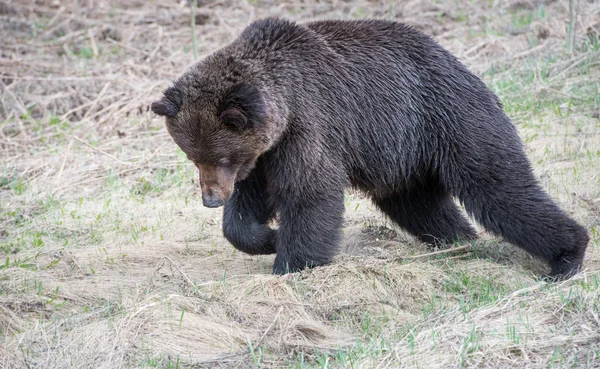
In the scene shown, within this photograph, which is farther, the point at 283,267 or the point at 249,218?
the point at 249,218

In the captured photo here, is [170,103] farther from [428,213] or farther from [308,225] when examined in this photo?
[428,213]

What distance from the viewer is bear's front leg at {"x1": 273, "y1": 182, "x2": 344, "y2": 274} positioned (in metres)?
6.98

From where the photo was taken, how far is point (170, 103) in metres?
6.71

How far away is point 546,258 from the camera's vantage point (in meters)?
7.23

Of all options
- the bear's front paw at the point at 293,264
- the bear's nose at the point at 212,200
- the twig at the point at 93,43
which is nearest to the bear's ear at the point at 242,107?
the bear's nose at the point at 212,200

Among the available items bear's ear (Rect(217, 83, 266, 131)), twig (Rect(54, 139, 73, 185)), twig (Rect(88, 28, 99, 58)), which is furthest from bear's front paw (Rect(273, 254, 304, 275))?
twig (Rect(88, 28, 99, 58))

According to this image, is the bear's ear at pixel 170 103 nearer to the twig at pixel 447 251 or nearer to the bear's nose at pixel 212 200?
the bear's nose at pixel 212 200

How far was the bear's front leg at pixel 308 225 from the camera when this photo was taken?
22.9 feet

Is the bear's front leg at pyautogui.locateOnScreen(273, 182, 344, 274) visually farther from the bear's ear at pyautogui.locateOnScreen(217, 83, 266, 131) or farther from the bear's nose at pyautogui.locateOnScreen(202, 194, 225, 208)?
the bear's ear at pyautogui.locateOnScreen(217, 83, 266, 131)

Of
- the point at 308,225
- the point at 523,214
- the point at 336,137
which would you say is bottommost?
the point at 308,225

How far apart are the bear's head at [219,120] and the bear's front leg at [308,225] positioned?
1.64ft

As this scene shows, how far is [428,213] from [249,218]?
1799 mm

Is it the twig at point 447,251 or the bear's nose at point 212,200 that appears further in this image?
the twig at point 447,251

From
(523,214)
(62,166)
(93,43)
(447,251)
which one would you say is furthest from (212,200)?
(93,43)
